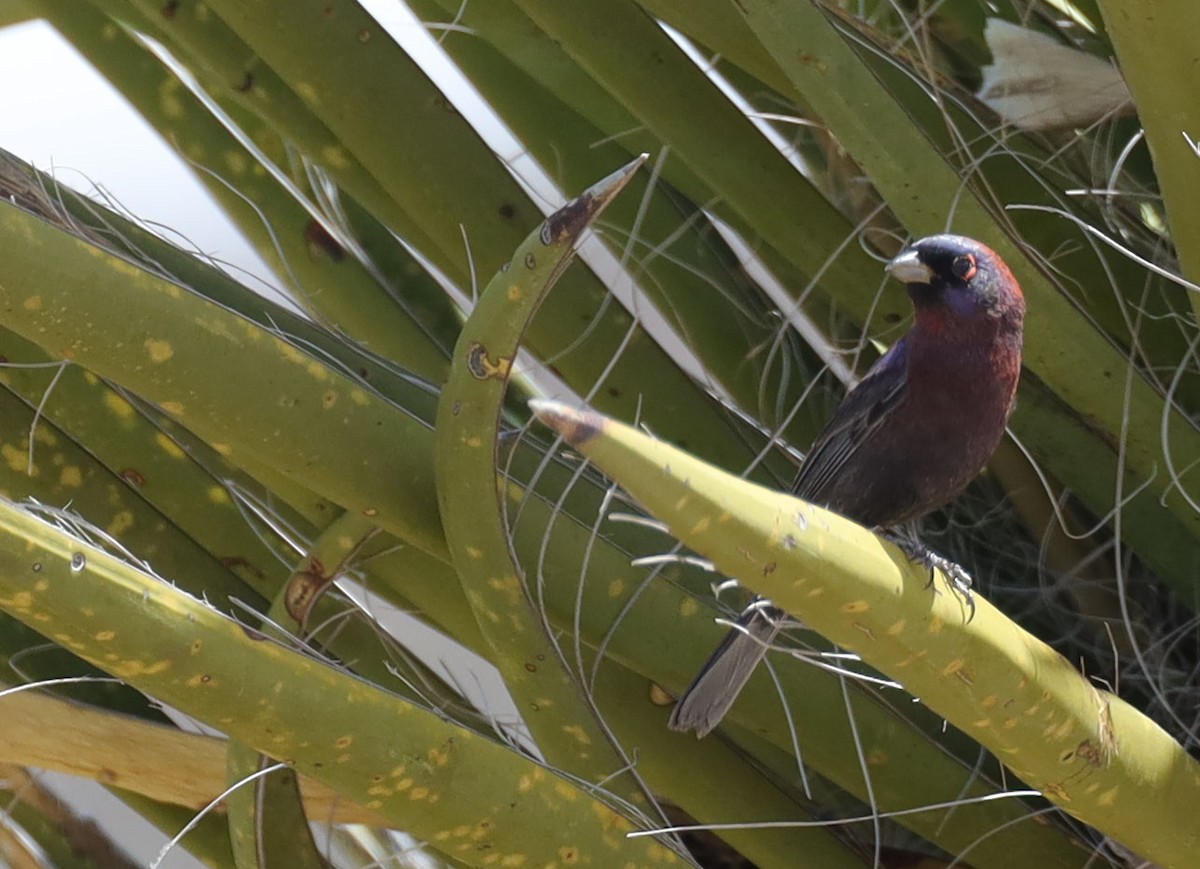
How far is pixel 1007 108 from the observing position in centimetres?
97

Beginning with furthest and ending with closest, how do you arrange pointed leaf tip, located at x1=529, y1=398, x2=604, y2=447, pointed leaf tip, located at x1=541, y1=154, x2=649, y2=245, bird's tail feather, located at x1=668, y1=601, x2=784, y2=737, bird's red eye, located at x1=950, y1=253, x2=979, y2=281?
bird's red eye, located at x1=950, y1=253, x2=979, y2=281 → bird's tail feather, located at x1=668, y1=601, x2=784, y2=737 → pointed leaf tip, located at x1=541, y1=154, x2=649, y2=245 → pointed leaf tip, located at x1=529, y1=398, x2=604, y2=447

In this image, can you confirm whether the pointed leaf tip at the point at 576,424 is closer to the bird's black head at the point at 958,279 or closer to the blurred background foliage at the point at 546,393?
the blurred background foliage at the point at 546,393

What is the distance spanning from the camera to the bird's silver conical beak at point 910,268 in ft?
2.72

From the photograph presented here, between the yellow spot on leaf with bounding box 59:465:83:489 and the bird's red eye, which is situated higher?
the yellow spot on leaf with bounding box 59:465:83:489

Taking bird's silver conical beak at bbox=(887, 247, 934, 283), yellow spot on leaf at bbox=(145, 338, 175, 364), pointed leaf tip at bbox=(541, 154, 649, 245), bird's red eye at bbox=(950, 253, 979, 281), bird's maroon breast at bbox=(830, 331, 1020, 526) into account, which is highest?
yellow spot on leaf at bbox=(145, 338, 175, 364)

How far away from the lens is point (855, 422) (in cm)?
93

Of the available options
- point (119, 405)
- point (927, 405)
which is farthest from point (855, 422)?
point (119, 405)

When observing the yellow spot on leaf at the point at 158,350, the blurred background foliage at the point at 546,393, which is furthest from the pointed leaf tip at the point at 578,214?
the yellow spot on leaf at the point at 158,350

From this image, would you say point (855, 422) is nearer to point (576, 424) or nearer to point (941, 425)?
point (941, 425)

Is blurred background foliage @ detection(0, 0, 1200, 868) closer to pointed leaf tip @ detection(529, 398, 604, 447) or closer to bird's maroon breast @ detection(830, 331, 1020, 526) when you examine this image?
bird's maroon breast @ detection(830, 331, 1020, 526)

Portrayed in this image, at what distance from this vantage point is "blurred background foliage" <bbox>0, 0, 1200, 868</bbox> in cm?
54

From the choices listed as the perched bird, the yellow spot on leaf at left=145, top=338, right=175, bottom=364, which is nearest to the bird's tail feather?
the perched bird

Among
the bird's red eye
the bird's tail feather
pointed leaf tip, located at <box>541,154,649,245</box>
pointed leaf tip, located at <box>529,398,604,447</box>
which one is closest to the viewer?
pointed leaf tip, located at <box>529,398,604,447</box>

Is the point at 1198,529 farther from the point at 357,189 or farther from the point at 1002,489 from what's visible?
the point at 357,189
